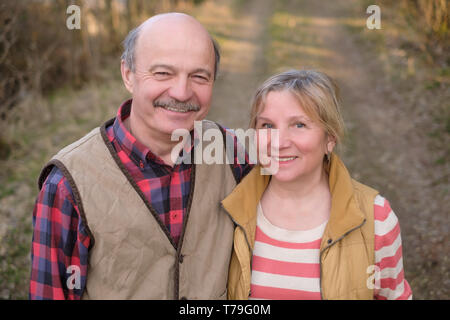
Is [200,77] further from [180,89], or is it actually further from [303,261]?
[303,261]

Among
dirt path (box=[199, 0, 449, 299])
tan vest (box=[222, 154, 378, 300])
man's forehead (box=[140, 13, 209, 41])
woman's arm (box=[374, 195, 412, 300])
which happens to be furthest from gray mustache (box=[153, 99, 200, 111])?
dirt path (box=[199, 0, 449, 299])

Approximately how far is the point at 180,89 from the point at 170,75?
3.8 inches

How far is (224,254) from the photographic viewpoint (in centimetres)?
203

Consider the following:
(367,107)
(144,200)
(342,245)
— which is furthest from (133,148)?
(367,107)

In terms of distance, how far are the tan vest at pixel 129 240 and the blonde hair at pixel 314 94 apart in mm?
705

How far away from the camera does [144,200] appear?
1861 millimetres

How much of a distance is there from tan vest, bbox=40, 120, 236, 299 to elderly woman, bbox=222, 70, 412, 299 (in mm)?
176

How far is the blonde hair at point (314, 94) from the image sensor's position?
1.92 meters

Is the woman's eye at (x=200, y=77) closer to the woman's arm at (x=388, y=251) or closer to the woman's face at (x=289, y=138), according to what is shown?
the woman's face at (x=289, y=138)

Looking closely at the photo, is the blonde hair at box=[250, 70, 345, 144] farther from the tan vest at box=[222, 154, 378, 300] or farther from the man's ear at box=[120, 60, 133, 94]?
the man's ear at box=[120, 60, 133, 94]

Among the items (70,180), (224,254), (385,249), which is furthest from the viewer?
(224,254)

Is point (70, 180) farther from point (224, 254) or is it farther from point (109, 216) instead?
point (224, 254)

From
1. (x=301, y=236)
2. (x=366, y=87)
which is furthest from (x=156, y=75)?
(x=366, y=87)

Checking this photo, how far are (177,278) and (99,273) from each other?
37cm
